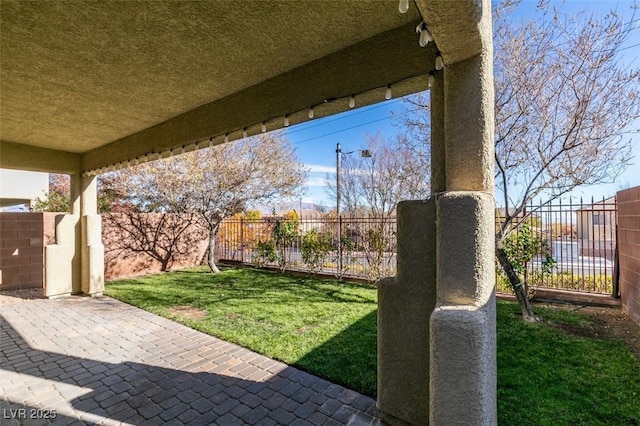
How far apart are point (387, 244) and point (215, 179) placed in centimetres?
528

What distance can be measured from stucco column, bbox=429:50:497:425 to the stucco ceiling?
642 mm

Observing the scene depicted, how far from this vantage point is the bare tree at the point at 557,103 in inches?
192

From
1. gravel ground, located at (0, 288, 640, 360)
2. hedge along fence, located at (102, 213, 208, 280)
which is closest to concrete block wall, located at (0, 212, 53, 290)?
hedge along fence, located at (102, 213, 208, 280)

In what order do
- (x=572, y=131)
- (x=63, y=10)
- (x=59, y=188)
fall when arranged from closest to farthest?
1. (x=63, y=10)
2. (x=572, y=131)
3. (x=59, y=188)

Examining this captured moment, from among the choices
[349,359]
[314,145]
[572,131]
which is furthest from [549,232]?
[314,145]

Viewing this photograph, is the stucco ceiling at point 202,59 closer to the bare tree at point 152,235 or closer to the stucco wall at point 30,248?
the stucco wall at point 30,248

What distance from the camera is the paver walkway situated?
2.82 metres

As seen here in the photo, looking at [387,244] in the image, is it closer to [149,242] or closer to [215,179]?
[215,179]

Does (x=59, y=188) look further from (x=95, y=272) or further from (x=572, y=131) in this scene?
(x=572, y=131)

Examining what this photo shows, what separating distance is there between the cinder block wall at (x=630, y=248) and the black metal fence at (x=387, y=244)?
1.72 ft

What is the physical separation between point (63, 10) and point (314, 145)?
19517 mm

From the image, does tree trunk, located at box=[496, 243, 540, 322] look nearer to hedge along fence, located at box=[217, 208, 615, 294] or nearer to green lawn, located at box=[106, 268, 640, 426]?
green lawn, located at box=[106, 268, 640, 426]

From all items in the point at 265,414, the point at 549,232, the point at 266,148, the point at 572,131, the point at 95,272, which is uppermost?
the point at 266,148

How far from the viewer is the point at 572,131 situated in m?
4.95
